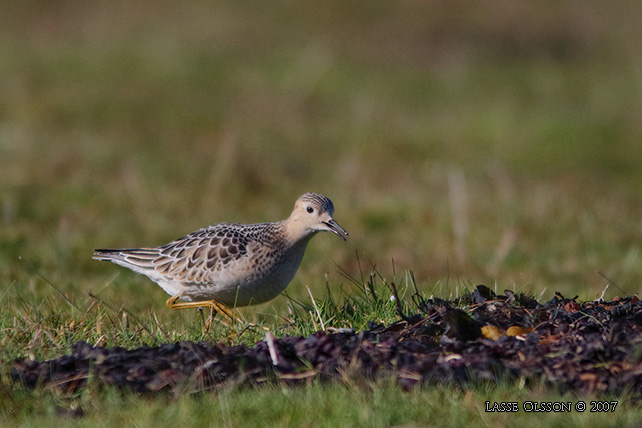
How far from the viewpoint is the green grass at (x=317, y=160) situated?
20.3ft

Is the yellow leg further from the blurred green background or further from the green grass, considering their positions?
the blurred green background

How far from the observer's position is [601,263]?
11094 millimetres

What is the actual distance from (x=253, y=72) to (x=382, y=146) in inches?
170

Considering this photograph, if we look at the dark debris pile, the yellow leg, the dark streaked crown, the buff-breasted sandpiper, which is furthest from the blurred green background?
the dark debris pile

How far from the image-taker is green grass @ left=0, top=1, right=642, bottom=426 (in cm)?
619

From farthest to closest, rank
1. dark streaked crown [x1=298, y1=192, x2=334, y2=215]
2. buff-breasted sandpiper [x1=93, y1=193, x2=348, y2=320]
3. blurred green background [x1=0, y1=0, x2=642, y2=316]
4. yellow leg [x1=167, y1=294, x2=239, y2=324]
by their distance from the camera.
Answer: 1. blurred green background [x1=0, y1=0, x2=642, y2=316]
2. dark streaked crown [x1=298, y1=192, x2=334, y2=215]
3. buff-breasted sandpiper [x1=93, y1=193, x2=348, y2=320]
4. yellow leg [x1=167, y1=294, x2=239, y2=324]

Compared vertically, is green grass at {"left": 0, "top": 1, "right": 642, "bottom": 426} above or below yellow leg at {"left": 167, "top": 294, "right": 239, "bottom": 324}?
above

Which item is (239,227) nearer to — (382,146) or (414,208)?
(414,208)

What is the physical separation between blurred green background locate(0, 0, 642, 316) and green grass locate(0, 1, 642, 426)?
55mm

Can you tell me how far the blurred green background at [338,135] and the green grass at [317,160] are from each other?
6cm

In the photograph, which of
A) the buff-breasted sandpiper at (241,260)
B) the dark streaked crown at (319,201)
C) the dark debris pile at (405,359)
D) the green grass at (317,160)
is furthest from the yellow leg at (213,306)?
the dark debris pile at (405,359)

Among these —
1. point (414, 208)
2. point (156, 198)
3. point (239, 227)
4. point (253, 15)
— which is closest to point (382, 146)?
point (414, 208)

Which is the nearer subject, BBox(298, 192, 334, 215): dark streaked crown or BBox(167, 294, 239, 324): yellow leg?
BBox(167, 294, 239, 324): yellow leg

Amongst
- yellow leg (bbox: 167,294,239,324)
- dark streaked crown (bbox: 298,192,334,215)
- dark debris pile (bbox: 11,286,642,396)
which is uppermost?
dark streaked crown (bbox: 298,192,334,215)
